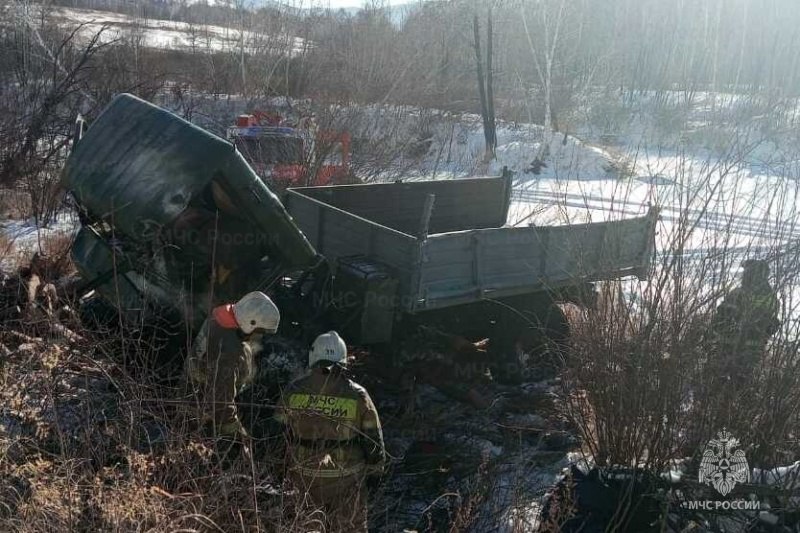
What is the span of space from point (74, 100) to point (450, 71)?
2112 centimetres

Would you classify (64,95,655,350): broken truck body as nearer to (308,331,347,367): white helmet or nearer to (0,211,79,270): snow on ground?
(308,331,347,367): white helmet

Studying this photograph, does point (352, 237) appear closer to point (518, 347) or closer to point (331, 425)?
point (518, 347)

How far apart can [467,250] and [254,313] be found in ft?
7.52

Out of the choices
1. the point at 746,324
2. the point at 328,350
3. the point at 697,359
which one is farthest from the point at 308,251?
the point at 746,324

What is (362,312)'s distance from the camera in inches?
227

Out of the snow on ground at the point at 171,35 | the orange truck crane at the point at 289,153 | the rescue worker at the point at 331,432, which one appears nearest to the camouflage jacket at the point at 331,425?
the rescue worker at the point at 331,432

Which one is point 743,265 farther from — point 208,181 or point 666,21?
point 666,21

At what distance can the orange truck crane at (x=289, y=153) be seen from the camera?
11375mm

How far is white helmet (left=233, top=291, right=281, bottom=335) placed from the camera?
4402mm

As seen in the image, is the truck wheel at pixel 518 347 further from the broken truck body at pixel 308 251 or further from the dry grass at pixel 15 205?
the dry grass at pixel 15 205

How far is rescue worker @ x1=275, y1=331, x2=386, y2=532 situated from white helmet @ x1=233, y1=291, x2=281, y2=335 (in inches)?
21.3

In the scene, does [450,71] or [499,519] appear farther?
[450,71]

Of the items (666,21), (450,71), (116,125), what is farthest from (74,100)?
(666,21)

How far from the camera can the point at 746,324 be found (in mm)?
4242
